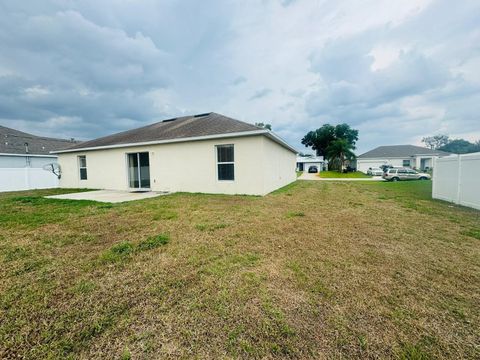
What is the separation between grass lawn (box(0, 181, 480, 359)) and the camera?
156 cm

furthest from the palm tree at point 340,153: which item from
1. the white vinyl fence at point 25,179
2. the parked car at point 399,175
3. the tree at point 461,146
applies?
the tree at point 461,146

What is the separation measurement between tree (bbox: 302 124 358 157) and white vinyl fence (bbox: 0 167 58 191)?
42202 millimetres

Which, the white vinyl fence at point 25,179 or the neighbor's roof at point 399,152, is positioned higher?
the neighbor's roof at point 399,152

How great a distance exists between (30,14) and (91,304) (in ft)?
43.4

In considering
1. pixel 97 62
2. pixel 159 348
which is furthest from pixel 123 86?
pixel 159 348

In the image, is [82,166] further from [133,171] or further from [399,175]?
[399,175]

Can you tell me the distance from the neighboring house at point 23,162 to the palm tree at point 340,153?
125ft

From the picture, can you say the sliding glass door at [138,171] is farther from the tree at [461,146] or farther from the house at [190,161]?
→ the tree at [461,146]

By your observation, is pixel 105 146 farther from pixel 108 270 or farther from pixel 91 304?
pixel 91 304

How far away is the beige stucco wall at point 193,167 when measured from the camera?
8820 mm

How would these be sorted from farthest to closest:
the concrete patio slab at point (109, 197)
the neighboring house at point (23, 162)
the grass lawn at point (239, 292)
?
the neighboring house at point (23, 162) < the concrete patio slab at point (109, 197) < the grass lawn at point (239, 292)

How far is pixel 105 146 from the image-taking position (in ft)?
37.5

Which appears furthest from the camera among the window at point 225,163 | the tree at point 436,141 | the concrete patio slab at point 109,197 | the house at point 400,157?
the tree at point 436,141

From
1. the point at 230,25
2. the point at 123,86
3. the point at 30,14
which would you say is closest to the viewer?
the point at 30,14
